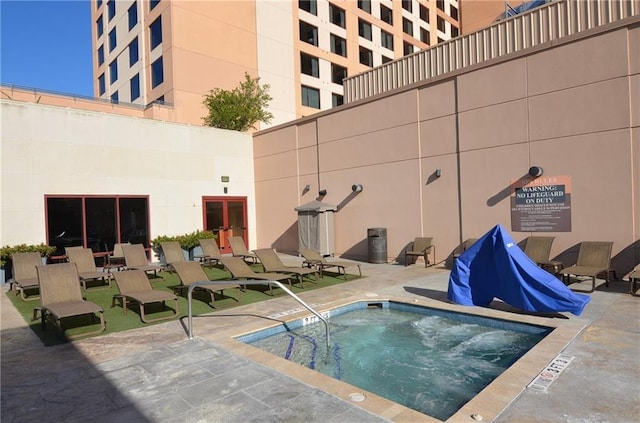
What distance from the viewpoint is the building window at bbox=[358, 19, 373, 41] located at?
33969 mm

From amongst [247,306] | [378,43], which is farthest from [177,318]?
[378,43]

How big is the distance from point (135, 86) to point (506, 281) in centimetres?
2777

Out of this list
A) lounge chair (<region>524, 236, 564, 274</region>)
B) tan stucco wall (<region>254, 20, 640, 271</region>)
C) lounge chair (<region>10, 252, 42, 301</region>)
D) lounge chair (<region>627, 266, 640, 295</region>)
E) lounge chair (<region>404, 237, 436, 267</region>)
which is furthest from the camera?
lounge chair (<region>404, 237, 436, 267</region>)

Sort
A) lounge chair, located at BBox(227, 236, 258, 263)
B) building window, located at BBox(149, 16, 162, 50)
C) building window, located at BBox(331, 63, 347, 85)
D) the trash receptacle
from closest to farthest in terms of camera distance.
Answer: the trash receptacle < lounge chair, located at BBox(227, 236, 258, 263) < building window, located at BBox(149, 16, 162, 50) < building window, located at BBox(331, 63, 347, 85)

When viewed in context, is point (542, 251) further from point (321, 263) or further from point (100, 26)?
point (100, 26)

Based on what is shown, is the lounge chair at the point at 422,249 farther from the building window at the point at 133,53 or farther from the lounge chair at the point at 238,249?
the building window at the point at 133,53

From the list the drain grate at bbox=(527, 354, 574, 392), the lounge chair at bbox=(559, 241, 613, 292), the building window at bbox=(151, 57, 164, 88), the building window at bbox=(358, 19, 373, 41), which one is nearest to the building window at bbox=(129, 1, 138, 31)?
the building window at bbox=(151, 57, 164, 88)

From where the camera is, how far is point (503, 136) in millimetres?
11703

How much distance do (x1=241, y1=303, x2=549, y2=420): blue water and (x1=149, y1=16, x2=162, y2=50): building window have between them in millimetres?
23034

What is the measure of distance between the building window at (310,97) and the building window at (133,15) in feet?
39.0

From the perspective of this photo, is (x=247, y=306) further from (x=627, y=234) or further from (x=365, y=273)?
(x=627, y=234)

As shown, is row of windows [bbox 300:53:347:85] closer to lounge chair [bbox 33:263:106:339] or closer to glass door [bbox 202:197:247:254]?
glass door [bbox 202:197:247:254]

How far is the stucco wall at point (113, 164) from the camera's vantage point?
512 inches

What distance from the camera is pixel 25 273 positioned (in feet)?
33.9
